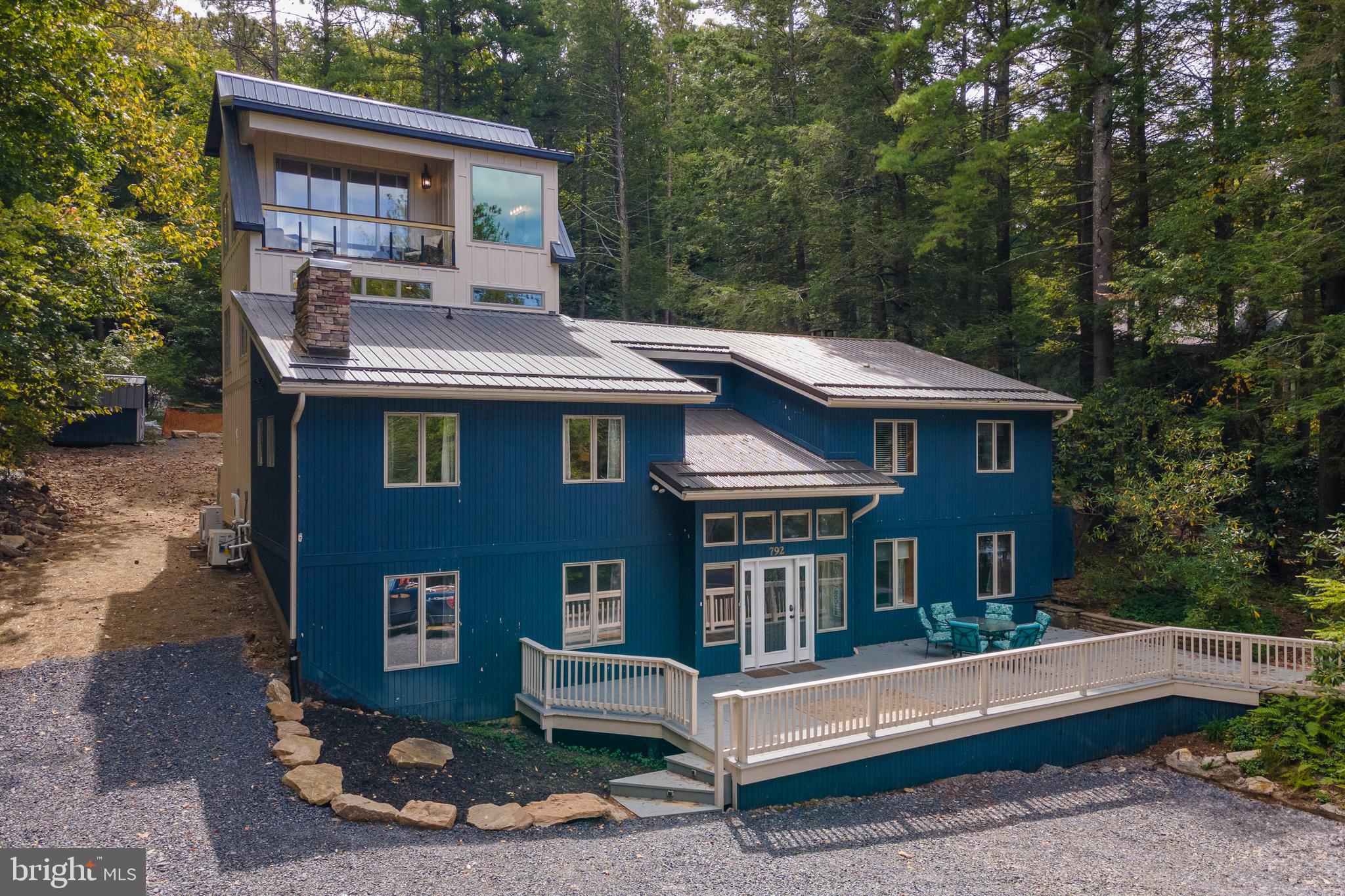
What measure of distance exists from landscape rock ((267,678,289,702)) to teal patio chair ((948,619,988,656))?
1033cm

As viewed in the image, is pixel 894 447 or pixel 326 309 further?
pixel 894 447

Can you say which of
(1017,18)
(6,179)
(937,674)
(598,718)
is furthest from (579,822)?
(1017,18)

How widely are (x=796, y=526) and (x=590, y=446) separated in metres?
3.91

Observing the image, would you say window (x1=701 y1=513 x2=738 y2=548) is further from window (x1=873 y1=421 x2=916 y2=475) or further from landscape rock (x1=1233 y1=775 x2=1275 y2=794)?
landscape rock (x1=1233 y1=775 x2=1275 y2=794)

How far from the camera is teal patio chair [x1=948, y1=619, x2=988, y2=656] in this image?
13461 millimetres

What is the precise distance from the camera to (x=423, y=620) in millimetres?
11164

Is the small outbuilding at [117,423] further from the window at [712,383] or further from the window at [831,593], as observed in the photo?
the window at [831,593]

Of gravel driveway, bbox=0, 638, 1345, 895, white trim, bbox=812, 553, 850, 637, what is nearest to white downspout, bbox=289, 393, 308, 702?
gravel driveway, bbox=0, 638, 1345, 895

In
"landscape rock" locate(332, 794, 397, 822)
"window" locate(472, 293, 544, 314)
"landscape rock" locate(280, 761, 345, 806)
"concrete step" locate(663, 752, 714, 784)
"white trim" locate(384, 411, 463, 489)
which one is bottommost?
"concrete step" locate(663, 752, 714, 784)

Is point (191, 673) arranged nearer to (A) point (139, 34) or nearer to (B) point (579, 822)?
(B) point (579, 822)

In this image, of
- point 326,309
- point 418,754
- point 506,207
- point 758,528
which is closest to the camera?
point 418,754

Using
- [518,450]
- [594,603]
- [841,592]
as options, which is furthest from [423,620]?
[841,592]

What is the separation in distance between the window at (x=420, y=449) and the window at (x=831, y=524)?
20.7 ft

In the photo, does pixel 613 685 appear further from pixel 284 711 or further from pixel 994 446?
pixel 994 446
